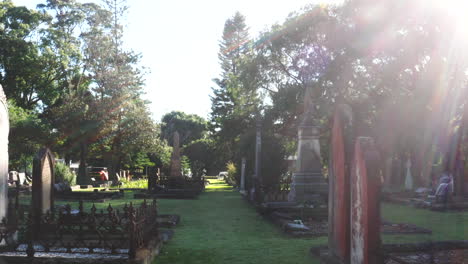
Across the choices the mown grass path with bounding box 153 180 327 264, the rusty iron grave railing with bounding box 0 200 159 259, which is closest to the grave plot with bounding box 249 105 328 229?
the mown grass path with bounding box 153 180 327 264

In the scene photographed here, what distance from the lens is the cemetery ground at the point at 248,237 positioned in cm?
720

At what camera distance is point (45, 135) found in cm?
3000

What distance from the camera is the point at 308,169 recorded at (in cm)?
1570

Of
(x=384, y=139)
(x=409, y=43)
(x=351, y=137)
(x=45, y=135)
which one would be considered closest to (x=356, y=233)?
(x=351, y=137)

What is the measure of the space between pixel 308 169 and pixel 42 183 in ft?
32.6

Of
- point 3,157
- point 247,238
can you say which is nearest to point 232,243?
point 247,238

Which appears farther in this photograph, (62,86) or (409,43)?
(62,86)

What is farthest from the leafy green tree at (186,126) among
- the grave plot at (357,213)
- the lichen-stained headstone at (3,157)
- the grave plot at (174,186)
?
the grave plot at (357,213)

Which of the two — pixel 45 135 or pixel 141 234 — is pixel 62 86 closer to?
pixel 45 135

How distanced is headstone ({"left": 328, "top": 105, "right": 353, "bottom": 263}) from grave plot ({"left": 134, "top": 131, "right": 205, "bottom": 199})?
558 inches

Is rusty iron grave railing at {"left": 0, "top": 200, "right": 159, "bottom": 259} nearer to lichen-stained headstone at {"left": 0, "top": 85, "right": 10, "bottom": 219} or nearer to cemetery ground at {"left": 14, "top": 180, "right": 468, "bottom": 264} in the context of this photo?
lichen-stained headstone at {"left": 0, "top": 85, "right": 10, "bottom": 219}

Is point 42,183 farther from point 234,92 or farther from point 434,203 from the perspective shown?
point 234,92

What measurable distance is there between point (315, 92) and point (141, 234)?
23.0m

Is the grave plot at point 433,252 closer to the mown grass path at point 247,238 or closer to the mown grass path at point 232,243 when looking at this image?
the mown grass path at point 247,238
